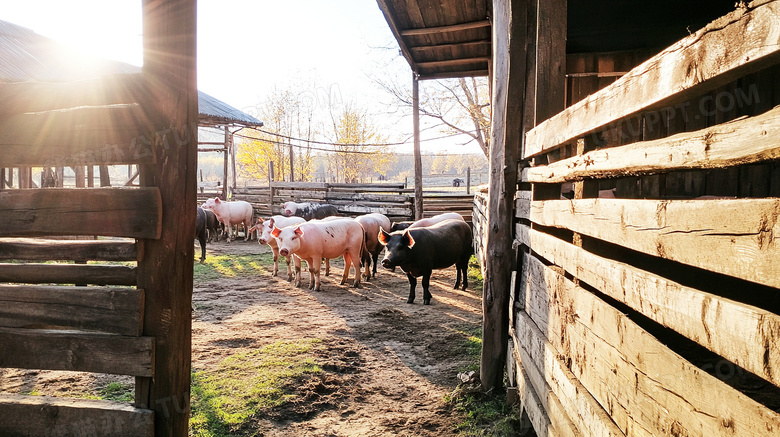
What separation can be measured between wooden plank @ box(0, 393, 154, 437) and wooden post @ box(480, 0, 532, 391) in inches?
111

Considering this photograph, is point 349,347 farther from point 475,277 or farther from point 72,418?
point 475,277

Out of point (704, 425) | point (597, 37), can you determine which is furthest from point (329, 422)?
point (597, 37)

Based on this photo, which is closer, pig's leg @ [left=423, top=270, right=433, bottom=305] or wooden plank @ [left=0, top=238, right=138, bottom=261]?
wooden plank @ [left=0, top=238, right=138, bottom=261]

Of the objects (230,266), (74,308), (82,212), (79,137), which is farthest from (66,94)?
(230,266)

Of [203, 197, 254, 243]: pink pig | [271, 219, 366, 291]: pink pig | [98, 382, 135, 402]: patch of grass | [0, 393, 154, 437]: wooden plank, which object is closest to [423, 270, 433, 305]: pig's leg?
[271, 219, 366, 291]: pink pig

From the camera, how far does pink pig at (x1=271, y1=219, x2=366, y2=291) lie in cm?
888

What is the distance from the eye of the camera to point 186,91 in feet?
7.79

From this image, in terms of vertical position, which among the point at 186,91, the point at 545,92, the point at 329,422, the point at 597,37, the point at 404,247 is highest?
the point at 597,37

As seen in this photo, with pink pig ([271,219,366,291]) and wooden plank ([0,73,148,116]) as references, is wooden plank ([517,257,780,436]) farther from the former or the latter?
pink pig ([271,219,366,291])

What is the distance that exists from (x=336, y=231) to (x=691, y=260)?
27.5 feet

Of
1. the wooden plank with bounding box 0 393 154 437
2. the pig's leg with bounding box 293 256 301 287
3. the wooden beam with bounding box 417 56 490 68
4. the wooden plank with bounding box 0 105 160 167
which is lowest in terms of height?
the pig's leg with bounding box 293 256 301 287

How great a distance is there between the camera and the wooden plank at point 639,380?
1.01 m

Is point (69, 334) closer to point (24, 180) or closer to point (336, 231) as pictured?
point (336, 231)

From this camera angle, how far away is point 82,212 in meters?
2.36
